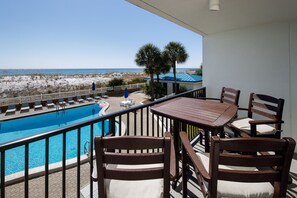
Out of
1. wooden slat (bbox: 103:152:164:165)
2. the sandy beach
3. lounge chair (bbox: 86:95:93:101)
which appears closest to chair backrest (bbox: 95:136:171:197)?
wooden slat (bbox: 103:152:164:165)

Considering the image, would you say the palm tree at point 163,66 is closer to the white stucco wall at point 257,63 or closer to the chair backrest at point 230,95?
the white stucco wall at point 257,63

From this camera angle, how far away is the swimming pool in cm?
696

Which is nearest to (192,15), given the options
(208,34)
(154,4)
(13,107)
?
(154,4)

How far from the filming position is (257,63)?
11.4 feet

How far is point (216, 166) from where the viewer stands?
919 millimetres

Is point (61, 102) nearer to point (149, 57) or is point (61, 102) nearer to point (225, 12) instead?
point (149, 57)

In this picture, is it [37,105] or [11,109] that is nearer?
[11,109]

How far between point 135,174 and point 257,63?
3.69 meters

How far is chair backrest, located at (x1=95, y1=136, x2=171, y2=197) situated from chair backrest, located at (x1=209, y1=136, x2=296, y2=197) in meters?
0.27

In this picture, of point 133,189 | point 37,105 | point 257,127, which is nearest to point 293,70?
point 257,127

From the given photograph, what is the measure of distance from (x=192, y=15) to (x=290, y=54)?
6.64 ft

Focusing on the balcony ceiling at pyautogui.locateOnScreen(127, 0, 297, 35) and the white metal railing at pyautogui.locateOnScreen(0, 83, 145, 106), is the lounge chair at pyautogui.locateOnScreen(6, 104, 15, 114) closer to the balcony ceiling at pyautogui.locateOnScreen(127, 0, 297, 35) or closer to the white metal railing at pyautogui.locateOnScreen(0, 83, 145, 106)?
the white metal railing at pyautogui.locateOnScreen(0, 83, 145, 106)

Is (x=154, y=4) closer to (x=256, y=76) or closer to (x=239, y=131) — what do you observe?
(x=239, y=131)

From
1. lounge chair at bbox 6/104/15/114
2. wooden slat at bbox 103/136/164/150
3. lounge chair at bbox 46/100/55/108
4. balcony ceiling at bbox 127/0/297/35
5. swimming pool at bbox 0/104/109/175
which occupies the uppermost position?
balcony ceiling at bbox 127/0/297/35
